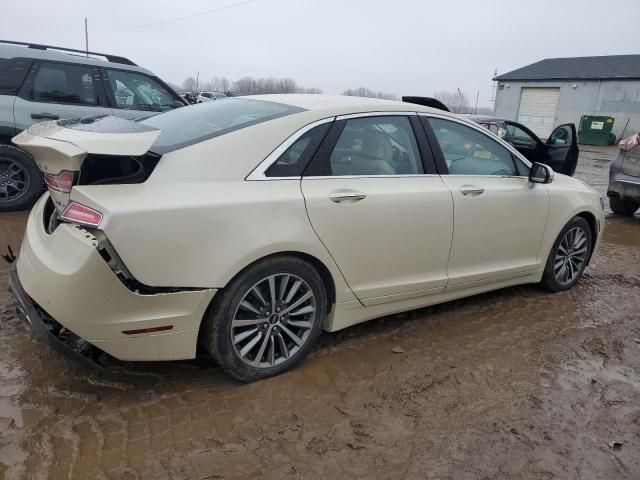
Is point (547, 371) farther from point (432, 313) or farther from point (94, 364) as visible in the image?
point (94, 364)

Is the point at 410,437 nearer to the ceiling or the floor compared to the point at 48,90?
nearer to the floor

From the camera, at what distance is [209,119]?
119 inches

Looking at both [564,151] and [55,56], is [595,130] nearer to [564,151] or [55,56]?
[564,151]

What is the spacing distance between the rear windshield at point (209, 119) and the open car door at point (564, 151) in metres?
5.96

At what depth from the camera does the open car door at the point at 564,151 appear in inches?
300

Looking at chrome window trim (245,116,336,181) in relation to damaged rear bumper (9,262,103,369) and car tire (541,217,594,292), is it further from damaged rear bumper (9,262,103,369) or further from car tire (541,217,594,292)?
car tire (541,217,594,292)

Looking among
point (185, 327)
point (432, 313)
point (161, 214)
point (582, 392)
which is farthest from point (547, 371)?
point (161, 214)

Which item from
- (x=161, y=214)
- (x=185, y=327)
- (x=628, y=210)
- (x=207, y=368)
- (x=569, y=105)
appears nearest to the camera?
(x=161, y=214)

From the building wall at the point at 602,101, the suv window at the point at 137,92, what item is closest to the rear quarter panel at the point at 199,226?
the suv window at the point at 137,92

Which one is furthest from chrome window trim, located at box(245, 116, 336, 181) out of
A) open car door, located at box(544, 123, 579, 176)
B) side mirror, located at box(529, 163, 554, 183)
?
open car door, located at box(544, 123, 579, 176)

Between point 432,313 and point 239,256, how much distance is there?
201 cm

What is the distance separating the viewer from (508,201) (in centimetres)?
371

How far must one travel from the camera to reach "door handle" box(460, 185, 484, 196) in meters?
3.43

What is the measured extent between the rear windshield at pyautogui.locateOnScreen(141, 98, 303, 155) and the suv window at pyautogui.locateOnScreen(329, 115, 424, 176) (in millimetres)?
357
